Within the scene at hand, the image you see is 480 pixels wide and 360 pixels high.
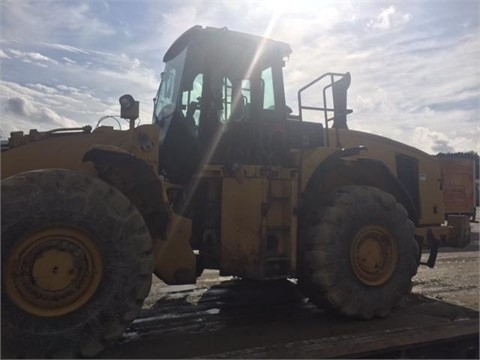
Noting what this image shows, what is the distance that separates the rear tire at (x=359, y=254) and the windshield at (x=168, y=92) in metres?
2.07

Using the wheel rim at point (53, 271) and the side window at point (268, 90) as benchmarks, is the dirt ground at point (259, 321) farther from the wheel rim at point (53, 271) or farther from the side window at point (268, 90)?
the side window at point (268, 90)

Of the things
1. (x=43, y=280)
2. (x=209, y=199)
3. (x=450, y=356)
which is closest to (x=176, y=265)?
(x=209, y=199)

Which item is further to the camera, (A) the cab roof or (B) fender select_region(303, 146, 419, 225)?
(B) fender select_region(303, 146, 419, 225)

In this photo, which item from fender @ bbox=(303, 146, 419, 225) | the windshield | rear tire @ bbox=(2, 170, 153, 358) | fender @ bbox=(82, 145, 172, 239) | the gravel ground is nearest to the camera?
rear tire @ bbox=(2, 170, 153, 358)

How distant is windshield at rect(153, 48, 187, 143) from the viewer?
5.45 m

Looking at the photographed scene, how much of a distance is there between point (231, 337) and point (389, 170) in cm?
295

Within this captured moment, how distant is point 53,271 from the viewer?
382cm

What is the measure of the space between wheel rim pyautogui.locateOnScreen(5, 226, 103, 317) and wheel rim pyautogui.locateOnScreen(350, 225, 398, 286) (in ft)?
9.54

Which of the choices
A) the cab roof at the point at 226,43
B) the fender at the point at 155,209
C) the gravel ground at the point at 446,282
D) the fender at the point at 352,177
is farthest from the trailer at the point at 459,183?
the fender at the point at 155,209

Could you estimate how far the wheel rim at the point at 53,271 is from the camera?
Result: 146 inches

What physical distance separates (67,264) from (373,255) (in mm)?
3431

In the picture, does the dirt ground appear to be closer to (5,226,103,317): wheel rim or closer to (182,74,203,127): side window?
(5,226,103,317): wheel rim

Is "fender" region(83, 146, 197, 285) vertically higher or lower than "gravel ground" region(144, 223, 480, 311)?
higher

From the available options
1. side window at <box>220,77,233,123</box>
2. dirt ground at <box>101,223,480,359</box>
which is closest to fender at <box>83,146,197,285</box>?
dirt ground at <box>101,223,480,359</box>
